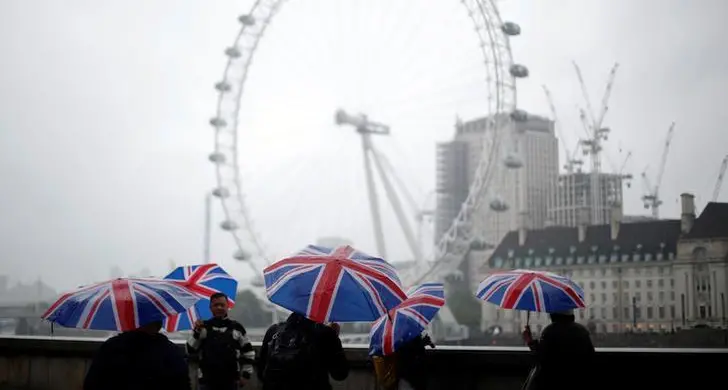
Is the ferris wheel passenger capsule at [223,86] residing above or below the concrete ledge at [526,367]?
above

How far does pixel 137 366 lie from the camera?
519 centimetres

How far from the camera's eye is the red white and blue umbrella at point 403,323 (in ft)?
23.6

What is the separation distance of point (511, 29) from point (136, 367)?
115 ft

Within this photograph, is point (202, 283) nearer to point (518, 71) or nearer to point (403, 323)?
point (403, 323)

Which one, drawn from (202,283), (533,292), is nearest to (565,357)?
(533,292)

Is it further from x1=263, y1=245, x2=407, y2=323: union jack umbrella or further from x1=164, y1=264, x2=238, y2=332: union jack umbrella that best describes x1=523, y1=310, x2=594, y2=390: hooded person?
x1=164, y1=264, x2=238, y2=332: union jack umbrella

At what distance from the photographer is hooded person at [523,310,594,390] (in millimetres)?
6367

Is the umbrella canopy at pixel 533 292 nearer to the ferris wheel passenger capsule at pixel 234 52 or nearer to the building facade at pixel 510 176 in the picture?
the ferris wheel passenger capsule at pixel 234 52

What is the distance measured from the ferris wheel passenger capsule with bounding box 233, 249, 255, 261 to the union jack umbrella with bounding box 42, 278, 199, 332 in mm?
40260

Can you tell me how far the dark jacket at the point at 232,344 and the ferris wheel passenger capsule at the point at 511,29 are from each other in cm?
3292

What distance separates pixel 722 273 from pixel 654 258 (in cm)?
1168

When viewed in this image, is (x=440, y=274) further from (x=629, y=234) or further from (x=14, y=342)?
(x=14, y=342)

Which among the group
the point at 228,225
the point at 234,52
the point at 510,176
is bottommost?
Result: the point at 228,225

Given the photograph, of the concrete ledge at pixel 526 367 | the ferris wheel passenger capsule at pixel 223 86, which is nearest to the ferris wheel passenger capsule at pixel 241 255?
the ferris wheel passenger capsule at pixel 223 86
